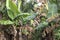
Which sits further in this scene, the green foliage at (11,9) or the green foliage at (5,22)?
the green foliage at (11,9)

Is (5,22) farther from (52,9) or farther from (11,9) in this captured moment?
(52,9)

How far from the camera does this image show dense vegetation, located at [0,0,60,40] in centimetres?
466

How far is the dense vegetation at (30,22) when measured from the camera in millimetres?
4660

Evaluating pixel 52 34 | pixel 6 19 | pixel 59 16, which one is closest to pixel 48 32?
pixel 52 34

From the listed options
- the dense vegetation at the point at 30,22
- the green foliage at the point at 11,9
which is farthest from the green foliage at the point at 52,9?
the green foliage at the point at 11,9

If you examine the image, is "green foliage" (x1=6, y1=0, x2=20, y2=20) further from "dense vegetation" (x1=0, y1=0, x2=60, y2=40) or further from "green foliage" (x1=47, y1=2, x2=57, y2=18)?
"green foliage" (x1=47, y1=2, x2=57, y2=18)

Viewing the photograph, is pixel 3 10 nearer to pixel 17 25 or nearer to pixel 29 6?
pixel 17 25

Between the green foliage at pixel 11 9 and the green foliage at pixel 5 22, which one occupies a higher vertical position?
the green foliage at pixel 11 9

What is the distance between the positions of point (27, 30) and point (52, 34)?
627 millimetres

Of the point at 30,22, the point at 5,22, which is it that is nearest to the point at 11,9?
the point at 5,22

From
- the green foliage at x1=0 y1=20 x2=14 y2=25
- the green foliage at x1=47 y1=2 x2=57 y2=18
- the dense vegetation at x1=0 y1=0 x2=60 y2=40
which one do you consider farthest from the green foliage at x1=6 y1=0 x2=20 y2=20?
the green foliage at x1=47 y1=2 x2=57 y2=18

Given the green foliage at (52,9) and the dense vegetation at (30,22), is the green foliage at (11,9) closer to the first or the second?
the dense vegetation at (30,22)

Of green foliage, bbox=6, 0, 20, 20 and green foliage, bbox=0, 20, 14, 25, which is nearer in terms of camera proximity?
green foliage, bbox=0, 20, 14, 25

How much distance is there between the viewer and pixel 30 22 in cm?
505
